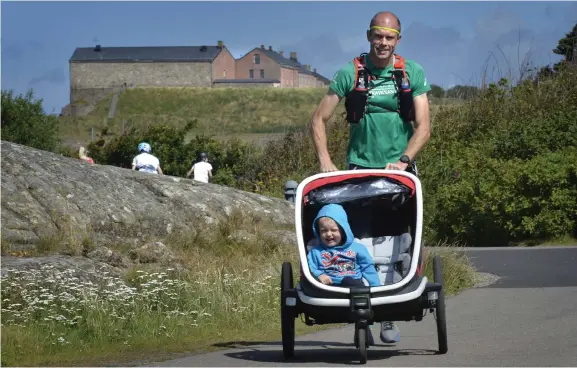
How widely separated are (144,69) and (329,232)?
16511 centimetres

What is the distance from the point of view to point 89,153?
34.7m

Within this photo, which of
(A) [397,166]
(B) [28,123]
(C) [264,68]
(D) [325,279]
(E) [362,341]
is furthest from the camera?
(C) [264,68]

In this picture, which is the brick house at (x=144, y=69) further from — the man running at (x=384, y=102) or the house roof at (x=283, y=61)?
the man running at (x=384, y=102)

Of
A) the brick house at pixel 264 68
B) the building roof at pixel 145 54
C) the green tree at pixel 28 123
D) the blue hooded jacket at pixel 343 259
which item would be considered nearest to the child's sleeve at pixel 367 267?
the blue hooded jacket at pixel 343 259

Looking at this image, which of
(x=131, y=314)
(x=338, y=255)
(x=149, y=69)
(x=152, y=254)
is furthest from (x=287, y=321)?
(x=149, y=69)

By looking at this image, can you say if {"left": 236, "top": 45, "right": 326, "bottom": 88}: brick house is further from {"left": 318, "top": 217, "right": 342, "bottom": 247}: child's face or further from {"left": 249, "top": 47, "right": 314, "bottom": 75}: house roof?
{"left": 318, "top": 217, "right": 342, "bottom": 247}: child's face

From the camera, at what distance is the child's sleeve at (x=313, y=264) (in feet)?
24.7

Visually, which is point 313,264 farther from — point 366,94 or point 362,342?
point 366,94

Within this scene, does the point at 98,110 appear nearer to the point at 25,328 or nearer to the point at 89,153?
the point at 89,153

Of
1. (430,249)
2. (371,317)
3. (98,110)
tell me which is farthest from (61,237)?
(98,110)

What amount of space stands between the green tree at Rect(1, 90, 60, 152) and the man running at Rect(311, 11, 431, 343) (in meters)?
41.7

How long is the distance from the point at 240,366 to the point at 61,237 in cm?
658

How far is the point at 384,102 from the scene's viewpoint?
26.7ft

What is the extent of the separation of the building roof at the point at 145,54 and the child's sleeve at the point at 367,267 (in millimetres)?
162762
